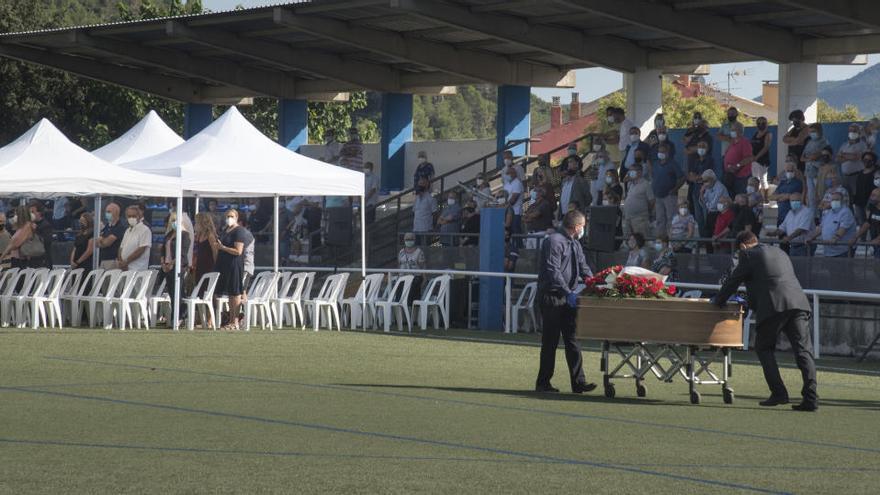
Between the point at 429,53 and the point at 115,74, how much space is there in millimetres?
10223

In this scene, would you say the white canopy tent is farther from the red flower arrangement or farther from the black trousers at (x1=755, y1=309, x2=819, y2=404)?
the black trousers at (x1=755, y1=309, x2=819, y2=404)

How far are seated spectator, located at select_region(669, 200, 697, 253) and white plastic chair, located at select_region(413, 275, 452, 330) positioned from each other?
382cm

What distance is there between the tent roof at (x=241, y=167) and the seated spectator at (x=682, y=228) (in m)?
5.09

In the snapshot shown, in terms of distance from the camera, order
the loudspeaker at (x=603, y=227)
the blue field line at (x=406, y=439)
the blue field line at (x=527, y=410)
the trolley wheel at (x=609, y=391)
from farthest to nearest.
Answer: the loudspeaker at (x=603, y=227), the trolley wheel at (x=609, y=391), the blue field line at (x=527, y=410), the blue field line at (x=406, y=439)

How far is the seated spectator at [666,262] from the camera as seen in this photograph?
2419cm

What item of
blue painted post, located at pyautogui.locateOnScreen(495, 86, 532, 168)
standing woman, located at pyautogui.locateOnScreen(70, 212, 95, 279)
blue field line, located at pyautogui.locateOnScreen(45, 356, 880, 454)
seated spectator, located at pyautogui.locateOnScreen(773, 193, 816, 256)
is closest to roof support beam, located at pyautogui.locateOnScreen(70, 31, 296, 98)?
blue painted post, located at pyautogui.locateOnScreen(495, 86, 532, 168)

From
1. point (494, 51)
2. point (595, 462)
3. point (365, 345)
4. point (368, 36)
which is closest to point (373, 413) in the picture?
point (595, 462)

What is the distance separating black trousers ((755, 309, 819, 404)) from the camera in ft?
48.6

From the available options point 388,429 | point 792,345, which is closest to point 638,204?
point 792,345

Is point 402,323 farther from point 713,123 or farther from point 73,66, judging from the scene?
point 713,123

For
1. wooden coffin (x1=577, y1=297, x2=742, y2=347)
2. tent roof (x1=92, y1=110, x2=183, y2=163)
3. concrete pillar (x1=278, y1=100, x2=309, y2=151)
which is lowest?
wooden coffin (x1=577, y1=297, x2=742, y2=347)

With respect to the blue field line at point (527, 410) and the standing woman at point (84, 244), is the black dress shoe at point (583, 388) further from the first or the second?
the standing woman at point (84, 244)

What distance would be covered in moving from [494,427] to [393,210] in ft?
83.2

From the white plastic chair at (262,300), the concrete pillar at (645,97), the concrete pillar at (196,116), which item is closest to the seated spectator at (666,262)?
the white plastic chair at (262,300)
